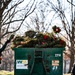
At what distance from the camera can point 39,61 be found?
7.39 m

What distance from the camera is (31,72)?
741 centimetres

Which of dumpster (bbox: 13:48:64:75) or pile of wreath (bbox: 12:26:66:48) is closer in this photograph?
dumpster (bbox: 13:48:64:75)

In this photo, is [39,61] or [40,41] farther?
[40,41]

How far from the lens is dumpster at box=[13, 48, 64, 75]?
7371 millimetres

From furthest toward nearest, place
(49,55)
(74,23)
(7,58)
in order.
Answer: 1. (7,58)
2. (74,23)
3. (49,55)

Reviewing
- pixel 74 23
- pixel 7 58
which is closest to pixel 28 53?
pixel 74 23

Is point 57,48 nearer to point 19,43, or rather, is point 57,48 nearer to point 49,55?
point 49,55

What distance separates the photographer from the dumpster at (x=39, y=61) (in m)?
7.37

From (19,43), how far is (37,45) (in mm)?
493

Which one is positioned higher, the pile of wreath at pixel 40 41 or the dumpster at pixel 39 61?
the pile of wreath at pixel 40 41

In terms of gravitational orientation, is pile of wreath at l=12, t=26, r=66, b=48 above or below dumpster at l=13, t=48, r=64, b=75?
above

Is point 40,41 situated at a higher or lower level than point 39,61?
higher

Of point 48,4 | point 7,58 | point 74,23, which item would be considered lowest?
point 7,58

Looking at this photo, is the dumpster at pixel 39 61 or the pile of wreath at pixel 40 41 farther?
the pile of wreath at pixel 40 41
